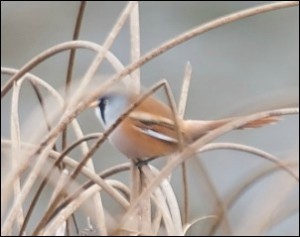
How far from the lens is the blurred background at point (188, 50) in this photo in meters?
3.76

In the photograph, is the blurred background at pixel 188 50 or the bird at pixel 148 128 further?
the blurred background at pixel 188 50

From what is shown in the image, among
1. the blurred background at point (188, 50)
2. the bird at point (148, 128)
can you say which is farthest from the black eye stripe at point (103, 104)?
the blurred background at point (188, 50)

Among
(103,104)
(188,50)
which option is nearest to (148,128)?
(103,104)

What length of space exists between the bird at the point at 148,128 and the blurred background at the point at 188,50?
179 cm

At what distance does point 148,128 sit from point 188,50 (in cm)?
273

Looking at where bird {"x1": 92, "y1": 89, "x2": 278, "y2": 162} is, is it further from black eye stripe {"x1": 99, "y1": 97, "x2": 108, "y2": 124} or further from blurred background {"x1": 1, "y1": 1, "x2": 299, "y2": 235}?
blurred background {"x1": 1, "y1": 1, "x2": 299, "y2": 235}

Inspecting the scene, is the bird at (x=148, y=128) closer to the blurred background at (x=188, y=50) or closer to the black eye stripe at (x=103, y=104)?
the black eye stripe at (x=103, y=104)

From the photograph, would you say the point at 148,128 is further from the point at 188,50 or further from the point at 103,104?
the point at 188,50

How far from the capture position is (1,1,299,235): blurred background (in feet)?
12.3

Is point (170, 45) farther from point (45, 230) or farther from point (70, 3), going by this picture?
point (70, 3)

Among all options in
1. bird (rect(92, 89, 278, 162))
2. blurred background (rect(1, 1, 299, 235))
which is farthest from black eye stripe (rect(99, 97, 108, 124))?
blurred background (rect(1, 1, 299, 235))

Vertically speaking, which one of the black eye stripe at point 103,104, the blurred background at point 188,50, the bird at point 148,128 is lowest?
the bird at point 148,128

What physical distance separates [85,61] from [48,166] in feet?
9.13

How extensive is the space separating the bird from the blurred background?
5.86 ft
